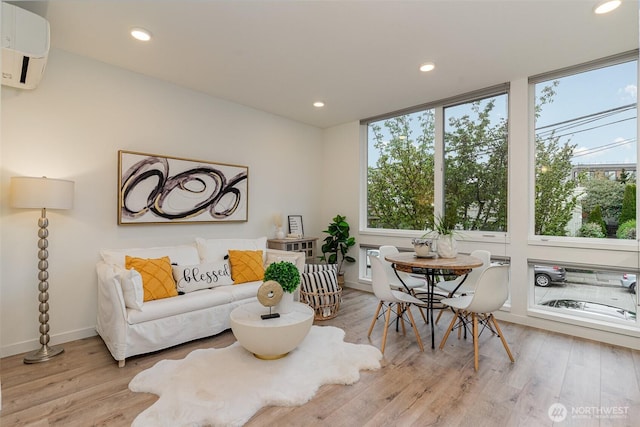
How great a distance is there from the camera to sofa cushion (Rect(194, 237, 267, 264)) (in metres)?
3.75

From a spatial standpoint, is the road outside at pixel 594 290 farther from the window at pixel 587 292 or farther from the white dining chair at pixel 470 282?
the white dining chair at pixel 470 282

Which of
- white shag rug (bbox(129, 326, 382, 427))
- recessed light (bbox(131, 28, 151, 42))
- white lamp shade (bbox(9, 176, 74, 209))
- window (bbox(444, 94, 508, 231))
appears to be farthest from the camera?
window (bbox(444, 94, 508, 231))

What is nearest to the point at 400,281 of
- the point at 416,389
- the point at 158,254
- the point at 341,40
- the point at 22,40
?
the point at 416,389

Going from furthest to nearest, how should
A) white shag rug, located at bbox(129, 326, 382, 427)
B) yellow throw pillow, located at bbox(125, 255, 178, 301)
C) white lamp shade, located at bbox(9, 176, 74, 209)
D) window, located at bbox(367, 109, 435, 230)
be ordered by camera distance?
window, located at bbox(367, 109, 435, 230)
yellow throw pillow, located at bbox(125, 255, 178, 301)
white lamp shade, located at bbox(9, 176, 74, 209)
white shag rug, located at bbox(129, 326, 382, 427)

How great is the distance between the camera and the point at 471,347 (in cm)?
294

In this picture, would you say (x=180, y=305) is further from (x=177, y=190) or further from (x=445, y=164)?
(x=445, y=164)

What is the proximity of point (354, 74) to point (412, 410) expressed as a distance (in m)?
3.31

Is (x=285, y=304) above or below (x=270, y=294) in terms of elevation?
below

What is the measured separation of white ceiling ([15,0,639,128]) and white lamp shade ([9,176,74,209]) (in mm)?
1368

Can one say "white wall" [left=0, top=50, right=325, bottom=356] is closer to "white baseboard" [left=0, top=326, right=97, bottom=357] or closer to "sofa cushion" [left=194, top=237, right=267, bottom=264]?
"white baseboard" [left=0, top=326, right=97, bottom=357]

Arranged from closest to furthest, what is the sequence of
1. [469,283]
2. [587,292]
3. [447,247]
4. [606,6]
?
[606,6]
[447,247]
[587,292]
[469,283]

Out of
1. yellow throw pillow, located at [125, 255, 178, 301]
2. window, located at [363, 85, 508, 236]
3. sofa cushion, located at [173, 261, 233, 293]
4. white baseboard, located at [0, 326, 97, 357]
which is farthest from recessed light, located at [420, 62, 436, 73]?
white baseboard, located at [0, 326, 97, 357]

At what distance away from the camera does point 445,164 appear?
4.42 m

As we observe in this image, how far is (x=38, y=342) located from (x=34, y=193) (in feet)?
4.83
